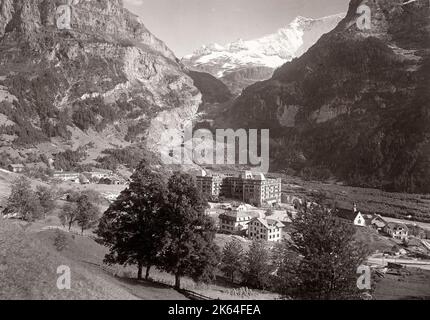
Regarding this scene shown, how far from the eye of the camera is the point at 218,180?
156 metres

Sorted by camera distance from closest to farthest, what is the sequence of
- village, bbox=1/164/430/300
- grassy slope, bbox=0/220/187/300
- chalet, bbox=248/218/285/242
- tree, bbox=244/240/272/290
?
grassy slope, bbox=0/220/187/300 → tree, bbox=244/240/272/290 → village, bbox=1/164/430/300 → chalet, bbox=248/218/285/242

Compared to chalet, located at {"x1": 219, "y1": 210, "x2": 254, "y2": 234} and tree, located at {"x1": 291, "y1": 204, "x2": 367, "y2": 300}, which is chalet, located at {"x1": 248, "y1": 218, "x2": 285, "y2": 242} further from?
tree, located at {"x1": 291, "y1": 204, "x2": 367, "y2": 300}

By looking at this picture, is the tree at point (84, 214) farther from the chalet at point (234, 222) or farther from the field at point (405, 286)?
the field at point (405, 286)

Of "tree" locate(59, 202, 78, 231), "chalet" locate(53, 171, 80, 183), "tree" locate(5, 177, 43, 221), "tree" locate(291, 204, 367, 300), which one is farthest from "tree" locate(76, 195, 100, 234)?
"chalet" locate(53, 171, 80, 183)

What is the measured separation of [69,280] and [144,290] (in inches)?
357

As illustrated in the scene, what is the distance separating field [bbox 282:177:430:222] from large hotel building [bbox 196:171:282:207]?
39.7ft

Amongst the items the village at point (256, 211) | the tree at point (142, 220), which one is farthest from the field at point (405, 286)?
the tree at point (142, 220)

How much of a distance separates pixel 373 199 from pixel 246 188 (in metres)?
47.4

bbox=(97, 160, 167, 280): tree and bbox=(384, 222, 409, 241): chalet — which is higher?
bbox=(97, 160, 167, 280): tree

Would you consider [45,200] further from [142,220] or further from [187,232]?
[187,232]

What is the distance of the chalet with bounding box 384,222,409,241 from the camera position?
4056 inches

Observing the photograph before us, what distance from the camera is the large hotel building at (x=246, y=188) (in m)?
146
